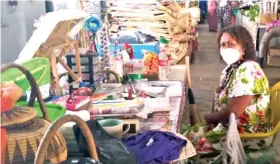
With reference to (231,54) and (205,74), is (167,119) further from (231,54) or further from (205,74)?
(205,74)

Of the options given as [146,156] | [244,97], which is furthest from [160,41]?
[146,156]

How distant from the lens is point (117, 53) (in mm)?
2822

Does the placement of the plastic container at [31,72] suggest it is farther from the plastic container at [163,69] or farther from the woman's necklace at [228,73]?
the plastic container at [163,69]

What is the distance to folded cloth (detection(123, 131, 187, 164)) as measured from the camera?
145cm

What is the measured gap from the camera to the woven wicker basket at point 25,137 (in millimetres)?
984

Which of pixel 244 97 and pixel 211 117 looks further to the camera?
pixel 211 117

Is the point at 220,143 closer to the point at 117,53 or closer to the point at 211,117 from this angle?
the point at 211,117

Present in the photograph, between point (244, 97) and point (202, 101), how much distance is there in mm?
2639

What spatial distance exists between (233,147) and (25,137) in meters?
1.37

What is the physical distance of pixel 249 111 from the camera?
7.68ft

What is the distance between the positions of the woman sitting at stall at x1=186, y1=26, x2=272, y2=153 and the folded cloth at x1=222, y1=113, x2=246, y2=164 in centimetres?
14

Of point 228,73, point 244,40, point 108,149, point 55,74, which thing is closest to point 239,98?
point 228,73

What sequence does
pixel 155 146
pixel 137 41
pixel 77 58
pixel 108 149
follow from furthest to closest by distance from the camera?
pixel 137 41
pixel 77 58
pixel 155 146
pixel 108 149

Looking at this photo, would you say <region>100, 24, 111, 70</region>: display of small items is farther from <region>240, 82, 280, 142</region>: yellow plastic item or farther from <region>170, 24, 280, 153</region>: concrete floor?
<region>240, 82, 280, 142</region>: yellow plastic item
